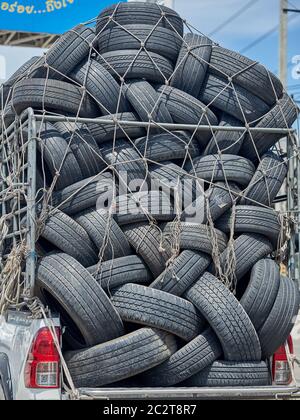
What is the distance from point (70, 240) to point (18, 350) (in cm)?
80

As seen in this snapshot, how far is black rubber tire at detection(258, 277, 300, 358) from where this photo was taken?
17.1 feet

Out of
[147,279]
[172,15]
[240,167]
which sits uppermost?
[172,15]

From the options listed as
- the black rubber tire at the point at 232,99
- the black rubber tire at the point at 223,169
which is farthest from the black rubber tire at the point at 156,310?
the black rubber tire at the point at 232,99

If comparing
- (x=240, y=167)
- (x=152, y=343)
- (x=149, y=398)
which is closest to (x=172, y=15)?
(x=240, y=167)

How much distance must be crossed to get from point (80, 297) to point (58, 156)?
105 cm

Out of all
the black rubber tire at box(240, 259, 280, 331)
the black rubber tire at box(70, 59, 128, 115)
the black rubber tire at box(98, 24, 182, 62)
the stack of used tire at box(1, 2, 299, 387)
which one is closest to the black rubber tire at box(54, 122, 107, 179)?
the stack of used tire at box(1, 2, 299, 387)

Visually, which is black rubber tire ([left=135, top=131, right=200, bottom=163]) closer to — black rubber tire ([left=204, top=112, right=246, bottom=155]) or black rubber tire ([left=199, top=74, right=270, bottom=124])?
black rubber tire ([left=204, top=112, right=246, bottom=155])

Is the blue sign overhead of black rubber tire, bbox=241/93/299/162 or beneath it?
overhead

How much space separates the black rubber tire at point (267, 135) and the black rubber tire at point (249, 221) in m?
0.52

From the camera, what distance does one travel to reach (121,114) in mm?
5613

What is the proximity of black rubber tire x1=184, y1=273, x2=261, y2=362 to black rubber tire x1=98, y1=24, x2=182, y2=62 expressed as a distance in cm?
191

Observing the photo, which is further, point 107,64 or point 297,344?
point 297,344

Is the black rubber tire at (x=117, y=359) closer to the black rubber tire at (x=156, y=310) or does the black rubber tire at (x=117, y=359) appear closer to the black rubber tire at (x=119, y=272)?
the black rubber tire at (x=156, y=310)

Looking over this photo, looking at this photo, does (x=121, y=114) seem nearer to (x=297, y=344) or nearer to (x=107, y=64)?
(x=107, y=64)
